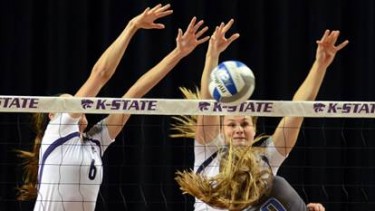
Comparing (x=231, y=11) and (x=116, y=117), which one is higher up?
(x=231, y=11)

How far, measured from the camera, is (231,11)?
729cm

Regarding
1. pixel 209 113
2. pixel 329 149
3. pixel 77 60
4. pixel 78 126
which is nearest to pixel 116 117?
pixel 78 126

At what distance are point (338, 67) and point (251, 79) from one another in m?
3.11

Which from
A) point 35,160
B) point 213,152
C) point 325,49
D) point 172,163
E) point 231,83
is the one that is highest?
point 325,49

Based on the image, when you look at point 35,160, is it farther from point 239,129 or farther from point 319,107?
point 319,107

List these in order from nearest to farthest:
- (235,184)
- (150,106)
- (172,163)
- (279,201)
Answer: (235,184) < (279,201) < (150,106) < (172,163)

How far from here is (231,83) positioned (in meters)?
4.39

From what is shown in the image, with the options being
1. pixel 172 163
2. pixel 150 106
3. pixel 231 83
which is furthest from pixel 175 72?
pixel 231 83

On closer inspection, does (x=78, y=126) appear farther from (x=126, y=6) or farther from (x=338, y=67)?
(x=338, y=67)

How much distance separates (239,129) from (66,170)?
982mm

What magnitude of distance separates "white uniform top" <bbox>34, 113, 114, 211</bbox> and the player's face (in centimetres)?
77

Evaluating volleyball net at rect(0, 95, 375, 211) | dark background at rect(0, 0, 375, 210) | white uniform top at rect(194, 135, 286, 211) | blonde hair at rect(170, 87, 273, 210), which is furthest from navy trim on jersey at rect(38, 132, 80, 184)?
dark background at rect(0, 0, 375, 210)

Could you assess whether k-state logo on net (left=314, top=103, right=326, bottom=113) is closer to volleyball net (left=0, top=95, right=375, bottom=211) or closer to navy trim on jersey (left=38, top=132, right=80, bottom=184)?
navy trim on jersey (left=38, top=132, right=80, bottom=184)

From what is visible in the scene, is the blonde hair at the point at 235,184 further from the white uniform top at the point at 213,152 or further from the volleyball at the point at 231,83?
the white uniform top at the point at 213,152
